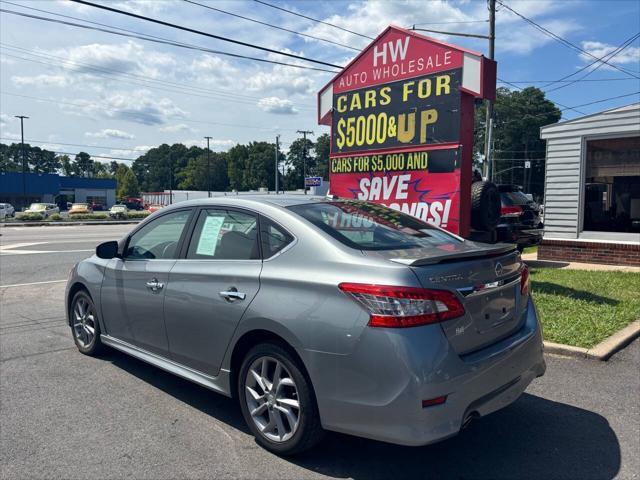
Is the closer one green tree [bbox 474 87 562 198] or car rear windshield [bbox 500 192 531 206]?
car rear windshield [bbox 500 192 531 206]

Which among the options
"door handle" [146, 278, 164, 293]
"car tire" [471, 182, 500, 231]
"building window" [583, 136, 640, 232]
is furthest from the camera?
"building window" [583, 136, 640, 232]

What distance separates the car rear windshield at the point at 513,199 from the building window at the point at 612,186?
62.9 inches

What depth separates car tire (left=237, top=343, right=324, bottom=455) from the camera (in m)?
3.07

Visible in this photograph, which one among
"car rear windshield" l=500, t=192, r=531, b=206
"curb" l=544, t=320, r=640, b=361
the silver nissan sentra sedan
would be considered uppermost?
"car rear windshield" l=500, t=192, r=531, b=206

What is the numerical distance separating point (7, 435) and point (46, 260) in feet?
37.0

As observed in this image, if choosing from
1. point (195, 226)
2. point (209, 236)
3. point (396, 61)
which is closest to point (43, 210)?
point (396, 61)

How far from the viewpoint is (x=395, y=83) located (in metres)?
7.83

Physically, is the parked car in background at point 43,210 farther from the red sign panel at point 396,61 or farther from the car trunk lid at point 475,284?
the car trunk lid at point 475,284

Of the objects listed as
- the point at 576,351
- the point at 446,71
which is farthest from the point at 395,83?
the point at 576,351

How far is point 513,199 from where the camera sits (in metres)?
13.0

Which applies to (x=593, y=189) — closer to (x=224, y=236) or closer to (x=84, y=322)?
(x=224, y=236)

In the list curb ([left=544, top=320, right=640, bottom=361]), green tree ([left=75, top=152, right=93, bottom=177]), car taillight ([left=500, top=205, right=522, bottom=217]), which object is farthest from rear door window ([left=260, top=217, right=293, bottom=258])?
green tree ([left=75, top=152, right=93, bottom=177])

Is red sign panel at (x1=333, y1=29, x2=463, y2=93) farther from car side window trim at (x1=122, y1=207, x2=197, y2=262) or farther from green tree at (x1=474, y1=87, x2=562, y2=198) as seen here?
green tree at (x1=474, y1=87, x2=562, y2=198)

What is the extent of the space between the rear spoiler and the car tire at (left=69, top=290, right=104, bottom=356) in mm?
3400
